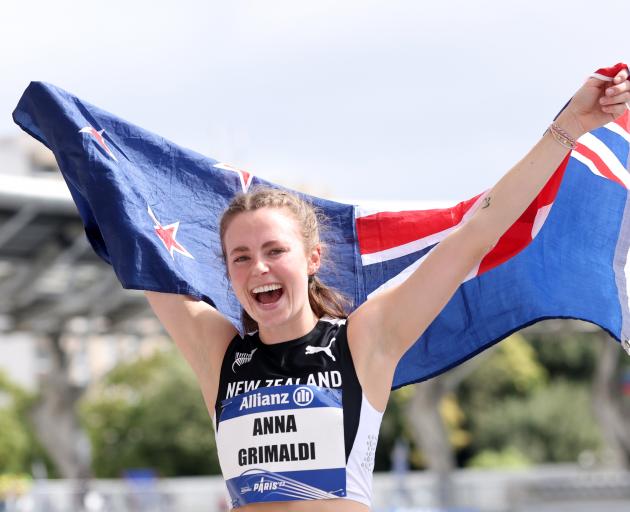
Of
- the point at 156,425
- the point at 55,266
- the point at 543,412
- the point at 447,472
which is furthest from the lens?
the point at 543,412

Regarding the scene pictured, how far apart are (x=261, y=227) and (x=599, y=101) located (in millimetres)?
915

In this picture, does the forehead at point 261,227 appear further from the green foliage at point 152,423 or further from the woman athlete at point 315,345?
the green foliage at point 152,423

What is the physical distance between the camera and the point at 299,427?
3086 millimetres

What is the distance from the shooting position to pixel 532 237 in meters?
3.98

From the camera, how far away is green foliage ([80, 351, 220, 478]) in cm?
4331

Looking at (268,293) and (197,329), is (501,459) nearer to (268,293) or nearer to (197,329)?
(197,329)

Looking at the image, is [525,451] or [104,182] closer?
[104,182]

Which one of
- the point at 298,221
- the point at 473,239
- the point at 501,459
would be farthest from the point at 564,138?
the point at 501,459

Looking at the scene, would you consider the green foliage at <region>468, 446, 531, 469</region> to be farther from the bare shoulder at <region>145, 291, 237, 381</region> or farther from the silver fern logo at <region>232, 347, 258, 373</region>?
the silver fern logo at <region>232, 347, 258, 373</region>

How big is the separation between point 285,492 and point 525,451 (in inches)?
1801

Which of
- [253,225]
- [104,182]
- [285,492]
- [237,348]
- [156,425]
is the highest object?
[156,425]

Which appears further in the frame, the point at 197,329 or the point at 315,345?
the point at 197,329

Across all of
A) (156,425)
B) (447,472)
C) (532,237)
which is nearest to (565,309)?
(532,237)

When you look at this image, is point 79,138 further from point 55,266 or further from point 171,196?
point 55,266
